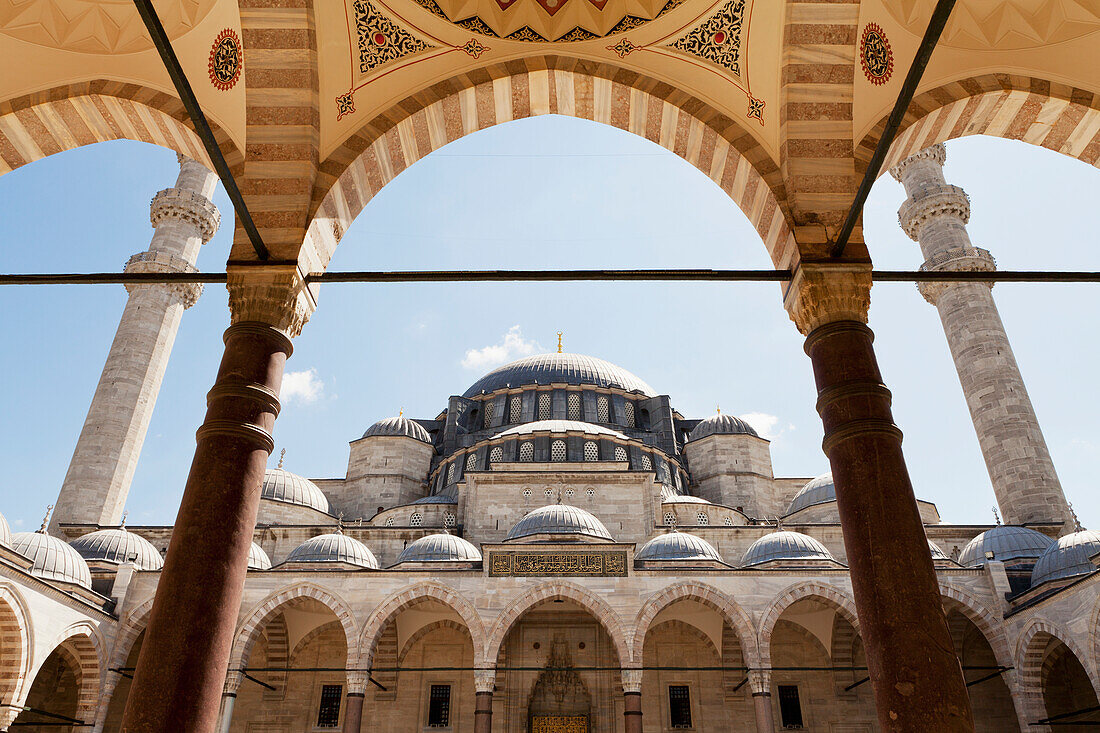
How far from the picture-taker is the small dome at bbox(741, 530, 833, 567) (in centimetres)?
1630

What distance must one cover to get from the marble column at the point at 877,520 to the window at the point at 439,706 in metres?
14.7

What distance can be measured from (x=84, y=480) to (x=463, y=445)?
11758 millimetres

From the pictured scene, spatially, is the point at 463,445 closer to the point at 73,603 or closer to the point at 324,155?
the point at 73,603

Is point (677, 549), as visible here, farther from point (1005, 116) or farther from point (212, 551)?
point (212, 551)

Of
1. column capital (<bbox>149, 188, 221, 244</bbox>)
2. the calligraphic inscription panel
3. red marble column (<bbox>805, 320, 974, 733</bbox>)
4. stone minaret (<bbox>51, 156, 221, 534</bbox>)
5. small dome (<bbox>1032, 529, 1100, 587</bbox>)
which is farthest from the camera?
column capital (<bbox>149, 188, 221, 244</bbox>)

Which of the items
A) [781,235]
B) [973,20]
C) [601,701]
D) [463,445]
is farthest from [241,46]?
[463,445]

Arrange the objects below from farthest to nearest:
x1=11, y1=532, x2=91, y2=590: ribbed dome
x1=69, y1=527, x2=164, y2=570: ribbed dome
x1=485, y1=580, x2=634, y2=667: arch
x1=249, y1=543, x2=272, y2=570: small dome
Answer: x1=249, y1=543, x2=272, y2=570: small dome
x1=69, y1=527, x2=164, y2=570: ribbed dome
x1=485, y1=580, x2=634, y2=667: arch
x1=11, y1=532, x2=91, y2=590: ribbed dome

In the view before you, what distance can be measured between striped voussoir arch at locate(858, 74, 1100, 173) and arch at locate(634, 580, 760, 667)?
11278 millimetres

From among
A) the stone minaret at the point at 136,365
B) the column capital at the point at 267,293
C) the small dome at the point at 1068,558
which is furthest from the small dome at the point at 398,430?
the column capital at the point at 267,293

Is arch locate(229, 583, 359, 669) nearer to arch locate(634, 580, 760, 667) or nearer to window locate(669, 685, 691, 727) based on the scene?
arch locate(634, 580, 760, 667)

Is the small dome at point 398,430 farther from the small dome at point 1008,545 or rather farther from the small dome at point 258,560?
the small dome at point 1008,545

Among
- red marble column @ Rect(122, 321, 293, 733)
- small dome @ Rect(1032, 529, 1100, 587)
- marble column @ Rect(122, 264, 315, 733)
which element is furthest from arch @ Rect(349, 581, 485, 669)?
red marble column @ Rect(122, 321, 293, 733)

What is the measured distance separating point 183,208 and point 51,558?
31.7ft

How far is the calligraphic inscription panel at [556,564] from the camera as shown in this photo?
15500mm
